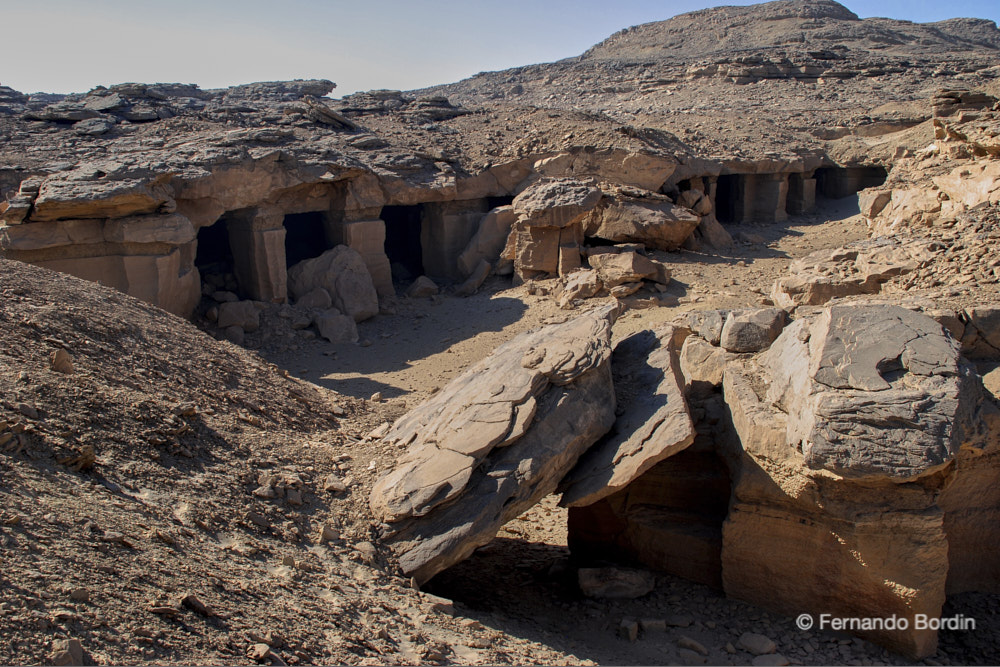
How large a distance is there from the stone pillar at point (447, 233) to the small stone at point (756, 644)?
783cm

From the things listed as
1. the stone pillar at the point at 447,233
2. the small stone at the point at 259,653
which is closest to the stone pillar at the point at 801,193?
the stone pillar at the point at 447,233

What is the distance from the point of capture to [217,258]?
10.9m

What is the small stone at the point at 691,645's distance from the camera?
11.8ft

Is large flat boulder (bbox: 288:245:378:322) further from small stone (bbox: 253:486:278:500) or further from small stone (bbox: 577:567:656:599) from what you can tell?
small stone (bbox: 577:567:656:599)

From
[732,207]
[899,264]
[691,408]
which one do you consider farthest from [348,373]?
[732,207]

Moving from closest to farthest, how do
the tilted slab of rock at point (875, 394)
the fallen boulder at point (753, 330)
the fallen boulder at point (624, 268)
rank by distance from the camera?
the tilted slab of rock at point (875, 394) → the fallen boulder at point (753, 330) → the fallen boulder at point (624, 268)

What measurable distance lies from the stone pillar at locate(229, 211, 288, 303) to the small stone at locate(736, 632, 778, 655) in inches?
290

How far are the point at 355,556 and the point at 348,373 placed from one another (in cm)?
494

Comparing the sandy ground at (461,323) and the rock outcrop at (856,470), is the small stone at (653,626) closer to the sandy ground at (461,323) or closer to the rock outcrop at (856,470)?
the rock outcrop at (856,470)

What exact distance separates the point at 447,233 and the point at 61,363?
744cm

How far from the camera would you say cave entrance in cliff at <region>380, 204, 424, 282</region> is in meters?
12.1

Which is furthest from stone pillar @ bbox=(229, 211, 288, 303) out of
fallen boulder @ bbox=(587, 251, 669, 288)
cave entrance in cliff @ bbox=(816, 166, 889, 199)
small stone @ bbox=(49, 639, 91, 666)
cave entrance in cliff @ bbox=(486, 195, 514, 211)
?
cave entrance in cliff @ bbox=(816, 166, 889, 199)

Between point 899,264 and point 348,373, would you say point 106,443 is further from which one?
point 899,264

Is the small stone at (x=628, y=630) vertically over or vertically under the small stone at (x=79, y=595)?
under
